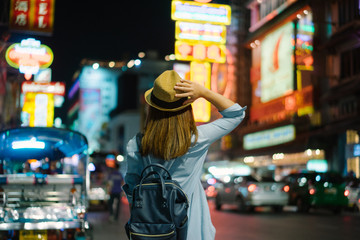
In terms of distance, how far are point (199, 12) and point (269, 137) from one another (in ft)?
36.8

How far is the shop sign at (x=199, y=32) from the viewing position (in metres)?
33.8

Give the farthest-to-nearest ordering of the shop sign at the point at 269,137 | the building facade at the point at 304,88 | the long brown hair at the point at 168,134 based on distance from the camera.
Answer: the shop sign at the point at 269,137 → the building facade at the point at 304,88 → the long brown hair at the point at 168,134

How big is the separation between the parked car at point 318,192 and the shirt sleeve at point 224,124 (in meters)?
18.2

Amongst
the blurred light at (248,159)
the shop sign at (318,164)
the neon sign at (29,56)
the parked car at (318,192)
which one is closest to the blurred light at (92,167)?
the neon sign at (29,56)

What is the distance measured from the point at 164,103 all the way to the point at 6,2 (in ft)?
59.0

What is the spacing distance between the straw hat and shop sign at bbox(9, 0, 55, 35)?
50.0ft

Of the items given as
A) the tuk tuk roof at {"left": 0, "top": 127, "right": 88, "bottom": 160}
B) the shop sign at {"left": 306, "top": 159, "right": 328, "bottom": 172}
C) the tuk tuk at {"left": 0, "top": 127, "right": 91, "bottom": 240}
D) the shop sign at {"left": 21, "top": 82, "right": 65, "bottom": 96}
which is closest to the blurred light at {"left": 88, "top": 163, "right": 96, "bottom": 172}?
the tuk tuk roof at {"left": 0, "top": 127, "right": 88, "bottom": 160}

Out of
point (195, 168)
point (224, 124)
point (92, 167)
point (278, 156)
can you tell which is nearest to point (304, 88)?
point (278, 156)

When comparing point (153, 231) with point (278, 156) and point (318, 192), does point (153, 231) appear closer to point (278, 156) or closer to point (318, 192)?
point (318, 192)

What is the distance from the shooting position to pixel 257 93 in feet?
147

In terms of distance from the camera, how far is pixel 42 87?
39.5 m

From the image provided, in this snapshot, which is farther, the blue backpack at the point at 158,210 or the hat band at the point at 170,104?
the hat band at the point at 170,104

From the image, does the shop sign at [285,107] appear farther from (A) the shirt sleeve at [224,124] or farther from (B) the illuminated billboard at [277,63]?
(A) the shirt sleeve at [224,124]

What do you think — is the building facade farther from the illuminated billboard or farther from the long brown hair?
the long brown hair
